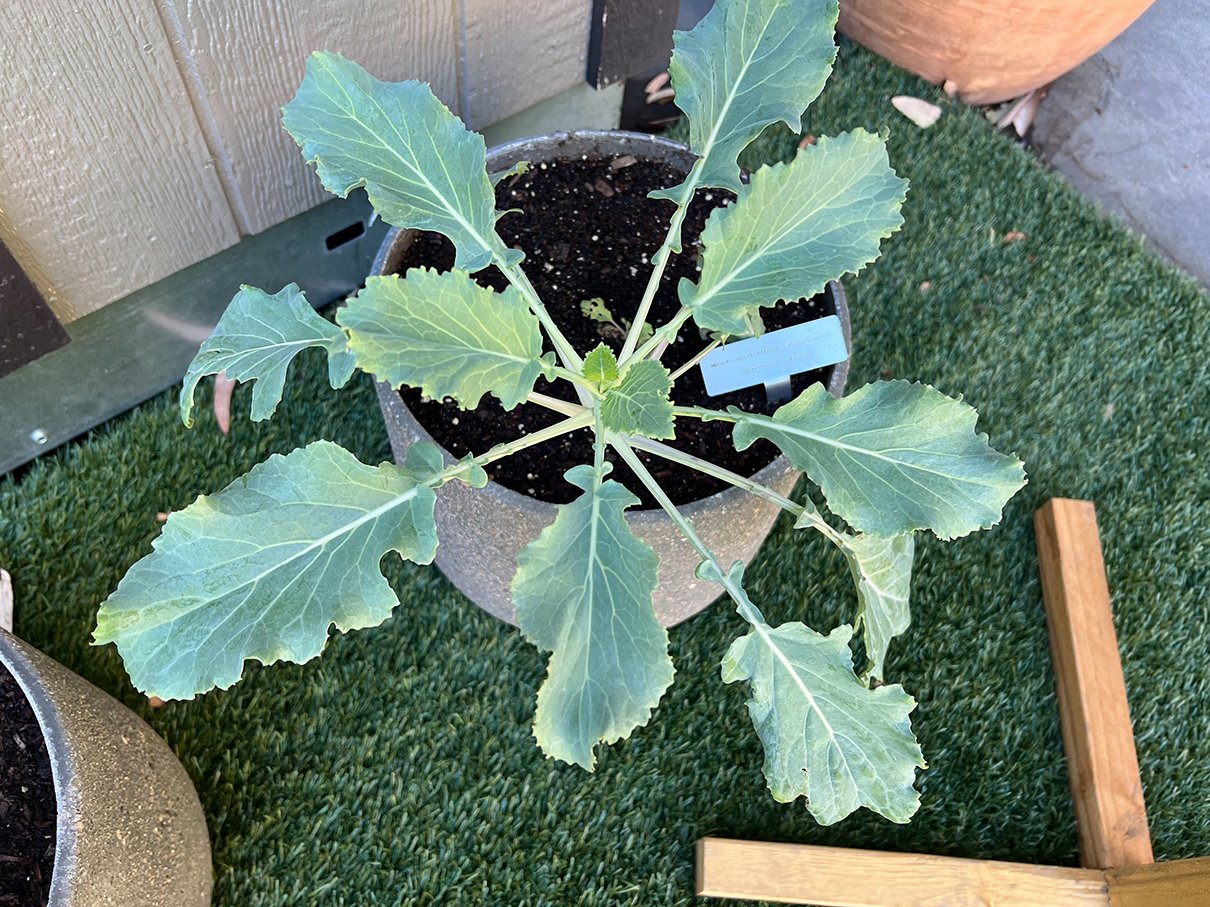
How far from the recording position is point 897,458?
812mm

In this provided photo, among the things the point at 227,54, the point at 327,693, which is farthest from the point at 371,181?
the point at 327,693

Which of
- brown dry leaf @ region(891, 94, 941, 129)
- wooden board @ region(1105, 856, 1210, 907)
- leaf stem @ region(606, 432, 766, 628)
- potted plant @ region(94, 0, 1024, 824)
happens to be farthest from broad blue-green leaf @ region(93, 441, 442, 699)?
brown dry leaf @ region(891, 94, 941, 129)

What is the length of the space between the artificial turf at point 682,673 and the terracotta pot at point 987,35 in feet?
1.42

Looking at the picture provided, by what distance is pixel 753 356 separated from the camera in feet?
3.37

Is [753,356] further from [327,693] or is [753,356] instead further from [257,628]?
[327,693]

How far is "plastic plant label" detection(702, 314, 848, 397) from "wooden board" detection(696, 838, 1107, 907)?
1.96 ft

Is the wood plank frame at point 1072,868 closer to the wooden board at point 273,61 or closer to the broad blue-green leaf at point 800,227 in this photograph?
the broad blue-green leaf at point 800,227

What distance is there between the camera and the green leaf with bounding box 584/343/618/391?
85cm

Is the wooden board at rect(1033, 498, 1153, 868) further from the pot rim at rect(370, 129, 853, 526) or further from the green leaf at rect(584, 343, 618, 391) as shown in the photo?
the green leaf at rect(584, 343, 618, 391)

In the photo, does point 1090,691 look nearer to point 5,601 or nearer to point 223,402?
point 223,402

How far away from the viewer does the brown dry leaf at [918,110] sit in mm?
1810

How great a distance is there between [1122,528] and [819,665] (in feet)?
3.13

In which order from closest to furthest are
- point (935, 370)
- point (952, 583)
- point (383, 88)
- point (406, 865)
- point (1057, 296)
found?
1. point (383, 88)
2. point (406, 865)
3. point (952, 583)
4. point (935, 370)
5. point (1057, 296)

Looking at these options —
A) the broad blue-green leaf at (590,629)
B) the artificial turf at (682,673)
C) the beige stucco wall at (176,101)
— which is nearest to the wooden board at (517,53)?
the beige stucco wall at (176,101)
